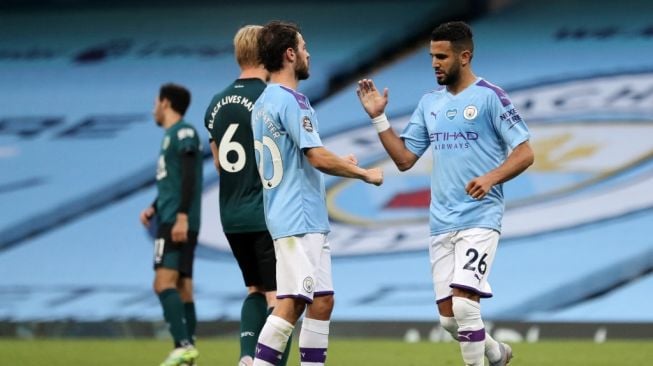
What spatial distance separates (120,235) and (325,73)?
3.36 meters

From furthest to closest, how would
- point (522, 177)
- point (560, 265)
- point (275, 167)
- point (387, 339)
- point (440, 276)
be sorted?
point (522, 177), point (560, 265), point (387, 339), point (440, 276), point (275, 167)

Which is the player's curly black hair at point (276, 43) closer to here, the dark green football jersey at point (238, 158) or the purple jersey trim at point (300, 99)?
the purple jersey trim at point (300, 99)

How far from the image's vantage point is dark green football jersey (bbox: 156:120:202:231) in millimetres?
9383

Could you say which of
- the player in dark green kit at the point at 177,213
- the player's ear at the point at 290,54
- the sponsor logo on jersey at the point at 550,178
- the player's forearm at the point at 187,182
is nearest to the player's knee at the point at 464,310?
the player's ear at the point at 290,54

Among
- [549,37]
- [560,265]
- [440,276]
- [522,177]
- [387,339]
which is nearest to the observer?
[440,276]

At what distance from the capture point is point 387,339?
12.8 m

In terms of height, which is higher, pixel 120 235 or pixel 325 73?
pixel 325 73

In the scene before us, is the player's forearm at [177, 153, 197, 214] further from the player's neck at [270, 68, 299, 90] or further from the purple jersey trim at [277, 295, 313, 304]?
the purple jersey trim at [277, 295, 313, 304]

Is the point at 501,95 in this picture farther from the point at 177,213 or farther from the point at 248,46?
the point at 177,213

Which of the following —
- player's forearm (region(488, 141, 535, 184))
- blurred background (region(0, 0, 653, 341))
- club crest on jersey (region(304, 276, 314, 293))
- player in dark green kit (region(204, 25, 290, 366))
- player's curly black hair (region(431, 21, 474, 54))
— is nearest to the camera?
club crest on jersey (region(304, 276, 314, 293))

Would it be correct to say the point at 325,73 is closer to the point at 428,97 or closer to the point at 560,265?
the point at 560,265

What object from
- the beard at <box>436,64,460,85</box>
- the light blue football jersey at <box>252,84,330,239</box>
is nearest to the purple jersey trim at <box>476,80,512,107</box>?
the beard at <box>436,64,460,85</box>

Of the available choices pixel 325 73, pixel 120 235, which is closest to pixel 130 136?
pixel 120 235

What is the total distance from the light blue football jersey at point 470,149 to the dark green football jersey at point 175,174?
2.66 metres
